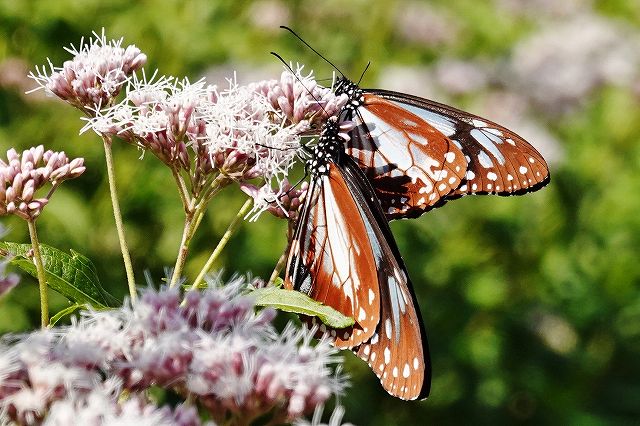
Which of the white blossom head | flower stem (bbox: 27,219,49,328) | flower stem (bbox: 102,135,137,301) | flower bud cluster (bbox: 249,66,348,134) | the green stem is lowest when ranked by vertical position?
flower stem (bbox: 27,219,49,328)

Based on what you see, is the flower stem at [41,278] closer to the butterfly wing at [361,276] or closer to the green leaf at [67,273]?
the green leaf at [67,273]

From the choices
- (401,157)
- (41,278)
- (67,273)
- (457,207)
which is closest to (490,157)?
(401,157)

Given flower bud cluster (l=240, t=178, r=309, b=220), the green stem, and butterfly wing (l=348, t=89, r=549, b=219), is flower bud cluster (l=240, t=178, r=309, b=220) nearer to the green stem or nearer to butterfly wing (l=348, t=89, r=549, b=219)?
the green stem

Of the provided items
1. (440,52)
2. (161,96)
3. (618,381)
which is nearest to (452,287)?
(618,381)

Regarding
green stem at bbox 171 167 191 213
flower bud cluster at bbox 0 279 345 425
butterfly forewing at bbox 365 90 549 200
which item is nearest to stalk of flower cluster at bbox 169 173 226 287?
green stem at bbox 171 167 191 213

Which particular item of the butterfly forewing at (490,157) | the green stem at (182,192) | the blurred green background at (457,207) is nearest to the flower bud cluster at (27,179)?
the green stem at (182,192)

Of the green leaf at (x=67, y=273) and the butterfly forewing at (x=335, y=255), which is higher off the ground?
the butterfly forewing at (x=335, y=255)

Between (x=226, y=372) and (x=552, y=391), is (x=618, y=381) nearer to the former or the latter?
(x=552, y=391)
